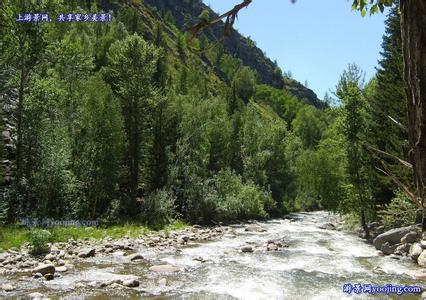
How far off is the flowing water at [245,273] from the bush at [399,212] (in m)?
2.26

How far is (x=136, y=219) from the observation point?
101ft

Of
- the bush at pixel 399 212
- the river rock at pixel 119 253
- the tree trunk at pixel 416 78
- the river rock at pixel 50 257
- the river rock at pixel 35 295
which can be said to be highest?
the tree trunk at pixel 416 78

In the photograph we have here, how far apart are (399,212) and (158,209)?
1721cm

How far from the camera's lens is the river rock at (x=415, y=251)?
19000 mm

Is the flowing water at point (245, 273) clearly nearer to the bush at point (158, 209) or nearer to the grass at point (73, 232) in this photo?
the grass at point (73, 232)


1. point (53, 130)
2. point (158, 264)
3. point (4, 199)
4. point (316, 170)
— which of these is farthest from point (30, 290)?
point (316, 170)

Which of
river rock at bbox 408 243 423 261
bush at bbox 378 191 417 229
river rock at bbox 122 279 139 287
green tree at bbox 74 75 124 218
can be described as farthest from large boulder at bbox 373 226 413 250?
green tree at bbox 74 75 124 218

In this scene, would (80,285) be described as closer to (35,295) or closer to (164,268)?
(35,295)

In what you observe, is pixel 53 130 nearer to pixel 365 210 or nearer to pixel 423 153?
pixel 365 210

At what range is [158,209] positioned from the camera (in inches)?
1249

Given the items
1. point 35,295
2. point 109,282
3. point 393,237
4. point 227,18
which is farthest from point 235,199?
point 227,18

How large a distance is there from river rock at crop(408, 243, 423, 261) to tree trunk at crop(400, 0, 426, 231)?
19539 mm

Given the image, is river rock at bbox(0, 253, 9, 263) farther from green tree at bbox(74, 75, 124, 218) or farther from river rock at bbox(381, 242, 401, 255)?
river rock at bbox(381, 242, 401, 255)

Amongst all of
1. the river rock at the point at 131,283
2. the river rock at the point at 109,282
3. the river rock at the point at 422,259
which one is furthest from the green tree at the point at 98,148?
the river rock at the point at 422,259
